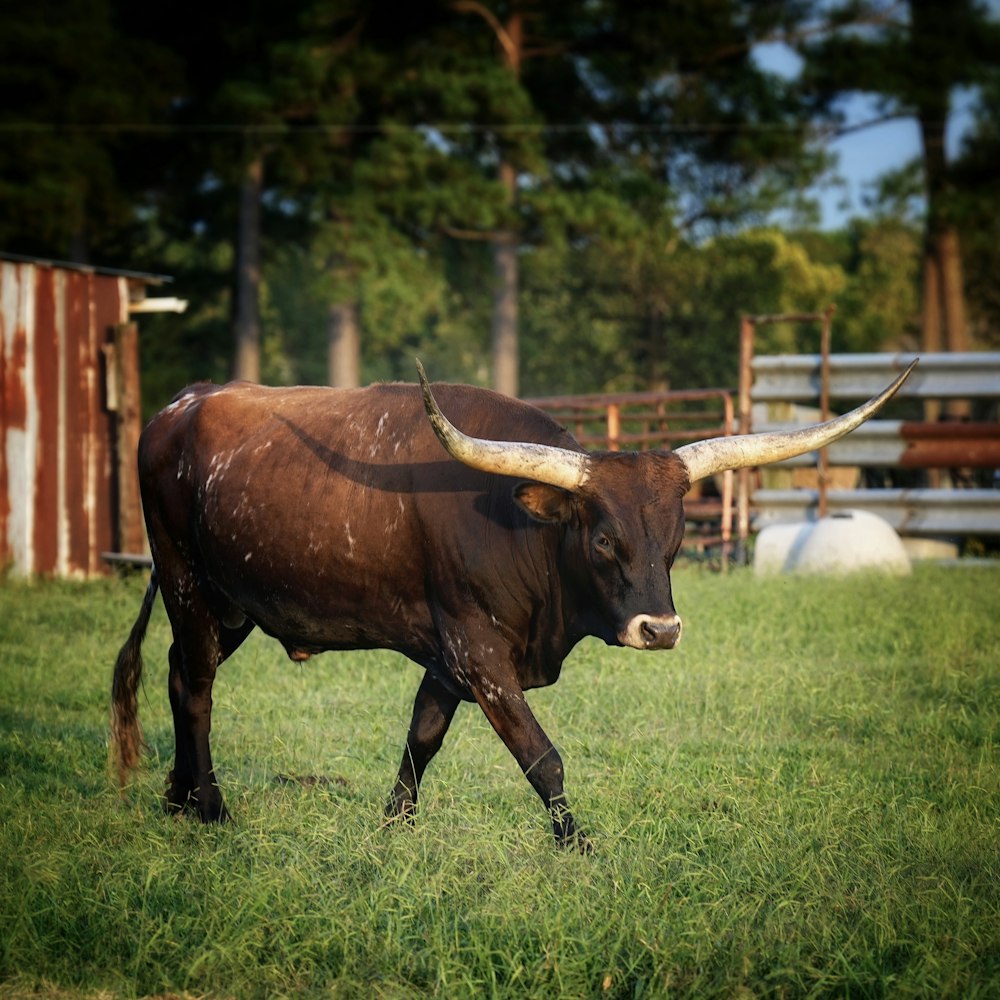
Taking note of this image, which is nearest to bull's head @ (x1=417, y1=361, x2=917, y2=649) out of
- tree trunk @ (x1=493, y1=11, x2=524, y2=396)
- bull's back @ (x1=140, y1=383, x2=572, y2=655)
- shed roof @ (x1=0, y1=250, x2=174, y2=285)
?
bull's back @ (x1=140, y1=383, x2=572, y2=655)

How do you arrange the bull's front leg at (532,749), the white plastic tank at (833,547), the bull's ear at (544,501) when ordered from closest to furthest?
the bull's front leg at (532,749) → the bull's ear at (544,501) → the white plastic tank at (833,547)

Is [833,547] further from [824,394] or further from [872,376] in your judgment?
[872,376]

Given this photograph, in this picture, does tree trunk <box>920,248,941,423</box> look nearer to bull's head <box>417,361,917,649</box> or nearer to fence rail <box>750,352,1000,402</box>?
fence rail <box>750,352,1000,402</box>

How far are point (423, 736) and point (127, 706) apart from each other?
1.32 metres

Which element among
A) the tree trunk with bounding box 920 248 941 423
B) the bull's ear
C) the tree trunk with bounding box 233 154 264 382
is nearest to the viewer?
the bull's ear

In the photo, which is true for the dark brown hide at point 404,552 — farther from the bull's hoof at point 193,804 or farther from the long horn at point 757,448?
the long horn at point 757,448

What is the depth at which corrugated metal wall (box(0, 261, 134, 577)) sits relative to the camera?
1147 cm

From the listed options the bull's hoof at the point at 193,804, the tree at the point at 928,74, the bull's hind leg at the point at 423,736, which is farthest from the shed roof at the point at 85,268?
the tree at the point at 928,74

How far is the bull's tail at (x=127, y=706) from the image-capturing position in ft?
17.9

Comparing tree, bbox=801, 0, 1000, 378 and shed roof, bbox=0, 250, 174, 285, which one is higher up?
tree, bbox=801, 0, 1000, 378

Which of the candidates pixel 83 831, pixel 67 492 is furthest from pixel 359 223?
pixel 83 831

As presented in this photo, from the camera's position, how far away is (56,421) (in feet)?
38.8

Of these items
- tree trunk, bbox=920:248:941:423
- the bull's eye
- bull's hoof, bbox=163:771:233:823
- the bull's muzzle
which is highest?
tree trunk, bbox=920:248:941:423

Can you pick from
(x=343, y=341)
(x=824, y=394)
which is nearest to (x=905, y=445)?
(x=824, y=394)
